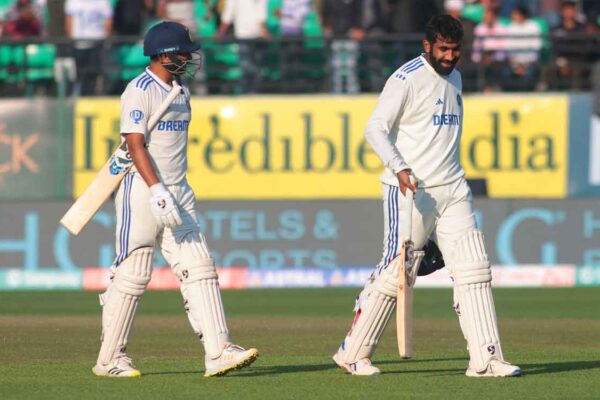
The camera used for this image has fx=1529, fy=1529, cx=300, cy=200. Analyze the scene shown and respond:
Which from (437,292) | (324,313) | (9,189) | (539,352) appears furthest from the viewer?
(9,189)

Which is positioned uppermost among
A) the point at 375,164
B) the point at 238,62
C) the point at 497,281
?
the point at 238,62

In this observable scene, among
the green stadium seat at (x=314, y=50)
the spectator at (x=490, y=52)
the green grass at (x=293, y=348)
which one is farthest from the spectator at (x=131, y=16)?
the spectator at (x=490, y=52)

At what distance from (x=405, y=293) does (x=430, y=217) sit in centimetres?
44

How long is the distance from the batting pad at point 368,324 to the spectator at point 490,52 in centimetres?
981

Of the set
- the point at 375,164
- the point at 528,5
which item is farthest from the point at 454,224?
the point at 528,5

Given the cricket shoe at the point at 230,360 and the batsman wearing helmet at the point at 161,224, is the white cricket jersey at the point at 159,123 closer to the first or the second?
the batsman wearing helmet at the point at 161,224

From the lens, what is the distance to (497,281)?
17141mm

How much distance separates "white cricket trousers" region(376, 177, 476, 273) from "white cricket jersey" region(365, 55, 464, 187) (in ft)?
0.20

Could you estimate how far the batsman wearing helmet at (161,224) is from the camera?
26.5 feet

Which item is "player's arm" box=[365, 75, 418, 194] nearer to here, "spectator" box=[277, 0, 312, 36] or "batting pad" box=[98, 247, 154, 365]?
"batting pad" box=[98, 247, 154, 365]

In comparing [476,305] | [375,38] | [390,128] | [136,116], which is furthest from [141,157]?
[375,38]

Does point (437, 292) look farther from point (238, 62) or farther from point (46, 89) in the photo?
point (46, 89)

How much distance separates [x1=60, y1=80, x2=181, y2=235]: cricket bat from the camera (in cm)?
827

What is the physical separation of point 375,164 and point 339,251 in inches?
47.2
